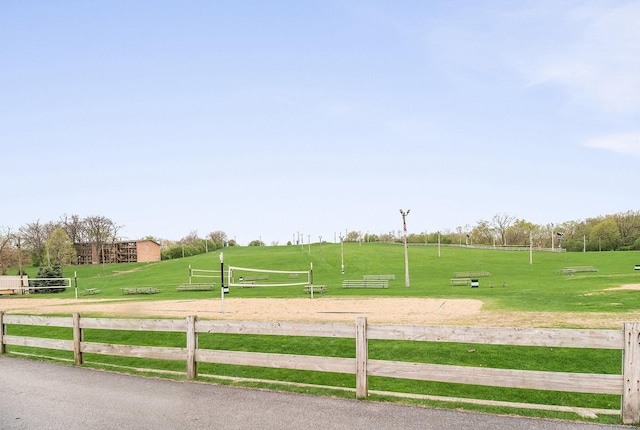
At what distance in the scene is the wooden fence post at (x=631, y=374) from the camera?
607 cm

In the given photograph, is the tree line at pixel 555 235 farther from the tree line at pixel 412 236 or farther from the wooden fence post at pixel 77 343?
the wooden fence post at pixel 77 343

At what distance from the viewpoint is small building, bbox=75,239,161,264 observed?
4437 inches

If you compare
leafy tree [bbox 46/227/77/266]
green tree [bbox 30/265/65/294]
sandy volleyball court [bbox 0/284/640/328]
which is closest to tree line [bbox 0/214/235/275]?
leafy tree [bbox 46/227/77/266]

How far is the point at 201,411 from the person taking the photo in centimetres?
698

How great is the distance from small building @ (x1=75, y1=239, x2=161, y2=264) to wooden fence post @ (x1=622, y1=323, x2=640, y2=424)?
112471 mm

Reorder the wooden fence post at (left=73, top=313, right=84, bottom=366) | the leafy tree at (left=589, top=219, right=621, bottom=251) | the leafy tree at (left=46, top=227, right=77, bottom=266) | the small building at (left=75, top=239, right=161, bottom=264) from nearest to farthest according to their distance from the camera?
1. the wooden fence post at (left=73, top=313, right=84, bottom=366)
2. the leafy tree at (left=46, top=227, right=77, bottom=266)
3. the leafy tree at (left=589, top=219, right=621, bottom=251)
4. the small building at (left=75, top=239, right=161, bottom=264)

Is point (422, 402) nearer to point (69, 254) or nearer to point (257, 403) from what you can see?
point (257, 403)

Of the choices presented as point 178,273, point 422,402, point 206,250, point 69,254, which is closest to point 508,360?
point 422,402

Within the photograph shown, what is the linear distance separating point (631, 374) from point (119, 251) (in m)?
127

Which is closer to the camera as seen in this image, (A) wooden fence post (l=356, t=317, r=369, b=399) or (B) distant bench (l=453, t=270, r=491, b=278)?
(A) wooden fence post (l=356, t=317, r=369, b=399)

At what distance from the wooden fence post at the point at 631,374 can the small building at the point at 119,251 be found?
11247 centimetres

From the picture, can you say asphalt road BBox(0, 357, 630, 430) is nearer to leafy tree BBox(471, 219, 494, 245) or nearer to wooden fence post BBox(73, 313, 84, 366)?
wooden fence post BBox(73, 313, 84, 366)

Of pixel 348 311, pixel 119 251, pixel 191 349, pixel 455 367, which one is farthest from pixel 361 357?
pixel 119 251

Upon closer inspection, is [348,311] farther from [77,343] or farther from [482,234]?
[482,234]
